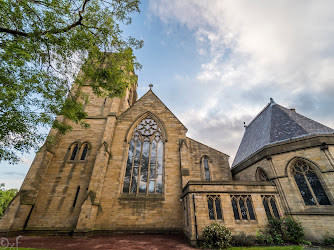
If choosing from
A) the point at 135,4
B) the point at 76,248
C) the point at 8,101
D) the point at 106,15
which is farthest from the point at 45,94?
the point at 76,248

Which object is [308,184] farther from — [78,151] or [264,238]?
[78,151]

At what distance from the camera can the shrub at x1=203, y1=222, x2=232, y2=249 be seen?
6.74 meters

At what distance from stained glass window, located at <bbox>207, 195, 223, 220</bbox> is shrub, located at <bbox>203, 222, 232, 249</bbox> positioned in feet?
2.09

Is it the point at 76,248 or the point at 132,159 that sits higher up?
the point at 132,159

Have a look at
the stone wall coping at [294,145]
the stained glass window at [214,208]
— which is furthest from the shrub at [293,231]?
the stone wall coping at [294,145]

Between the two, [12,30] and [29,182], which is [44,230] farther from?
[12,30]

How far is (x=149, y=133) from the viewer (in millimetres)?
13891

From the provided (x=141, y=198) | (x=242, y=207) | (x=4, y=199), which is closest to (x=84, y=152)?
(x=141, y=198)

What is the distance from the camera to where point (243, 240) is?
7.20 meters

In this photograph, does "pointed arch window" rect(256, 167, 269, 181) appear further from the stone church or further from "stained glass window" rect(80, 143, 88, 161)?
"stained glass window" rect(80, 143, 88, 161)

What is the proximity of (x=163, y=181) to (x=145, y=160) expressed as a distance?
244cm

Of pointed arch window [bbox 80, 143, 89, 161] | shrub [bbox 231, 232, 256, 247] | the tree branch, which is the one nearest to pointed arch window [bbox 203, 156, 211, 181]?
shrub [bbox 231, 232, 256, 247]

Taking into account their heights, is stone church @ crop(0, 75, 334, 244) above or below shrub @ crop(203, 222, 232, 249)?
above

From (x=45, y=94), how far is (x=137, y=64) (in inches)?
218
